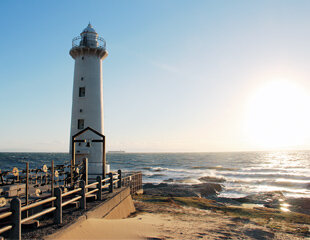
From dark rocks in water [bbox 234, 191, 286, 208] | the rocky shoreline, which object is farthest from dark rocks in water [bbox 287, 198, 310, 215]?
dark rocks in water [bbox 234, 191, 286, 208]

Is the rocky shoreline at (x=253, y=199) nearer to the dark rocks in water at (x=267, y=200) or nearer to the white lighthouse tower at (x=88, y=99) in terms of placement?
the dark rocks in water at (x=267, y=200)

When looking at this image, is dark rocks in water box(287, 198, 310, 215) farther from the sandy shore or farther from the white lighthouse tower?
the white lighthouse tower

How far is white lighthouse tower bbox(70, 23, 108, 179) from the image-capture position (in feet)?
65.6

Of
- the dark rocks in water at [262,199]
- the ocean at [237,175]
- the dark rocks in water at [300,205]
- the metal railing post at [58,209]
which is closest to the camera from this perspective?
the metal railing post at [58,209]

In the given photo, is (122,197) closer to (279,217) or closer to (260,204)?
(279,217)

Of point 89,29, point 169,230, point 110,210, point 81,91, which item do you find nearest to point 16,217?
point 110,210

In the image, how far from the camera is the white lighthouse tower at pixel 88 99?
65.6ft

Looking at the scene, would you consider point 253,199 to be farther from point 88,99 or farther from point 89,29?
point 89,29

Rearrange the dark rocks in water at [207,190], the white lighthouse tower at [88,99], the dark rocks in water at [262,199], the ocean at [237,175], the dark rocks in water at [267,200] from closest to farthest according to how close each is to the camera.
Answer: the white lighthouse tower at [88,99] < the dark rocks in water at [267,200] < the dark rocks in water at [262,199] < the dark rocks in water at [207,190] < the ocean at [237,175]

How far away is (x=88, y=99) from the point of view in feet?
67.3

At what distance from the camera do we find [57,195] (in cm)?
722

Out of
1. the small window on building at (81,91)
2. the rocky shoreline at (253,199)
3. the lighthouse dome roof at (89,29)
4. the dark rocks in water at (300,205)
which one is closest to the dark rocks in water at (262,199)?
the rocky shoreline at (253,199)

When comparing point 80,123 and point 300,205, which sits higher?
point 80,123

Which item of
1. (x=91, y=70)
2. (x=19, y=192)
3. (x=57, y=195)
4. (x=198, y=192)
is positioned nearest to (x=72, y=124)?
(x=91, y=70)
